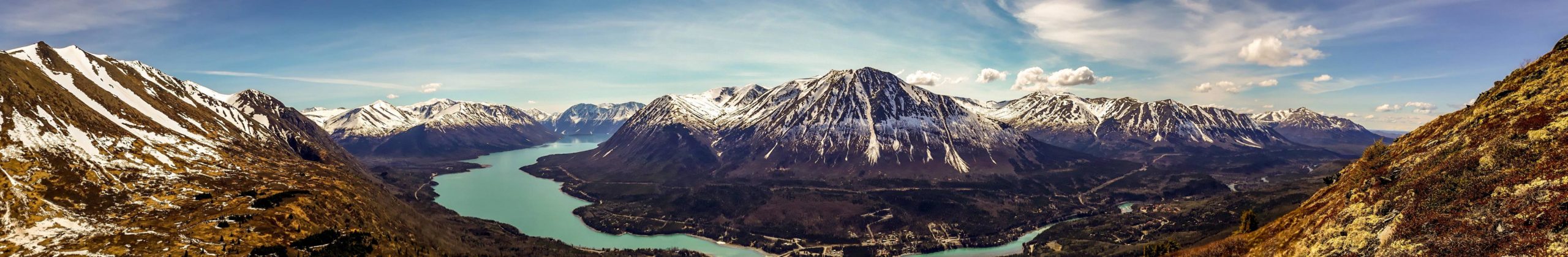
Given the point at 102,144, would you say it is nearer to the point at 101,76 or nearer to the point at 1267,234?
the point at 101,76

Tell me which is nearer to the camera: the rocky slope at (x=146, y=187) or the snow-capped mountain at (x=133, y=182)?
the snow-capped mountain at (x=133, y=182)

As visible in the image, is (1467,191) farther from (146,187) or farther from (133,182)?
(133,182)

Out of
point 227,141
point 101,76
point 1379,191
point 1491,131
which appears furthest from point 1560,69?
point 101,76

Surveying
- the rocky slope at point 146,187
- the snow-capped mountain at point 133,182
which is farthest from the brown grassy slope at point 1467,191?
the snow-capped mountain at point 133,182

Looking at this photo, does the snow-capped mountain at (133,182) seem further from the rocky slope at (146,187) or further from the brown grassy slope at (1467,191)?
the brown grassy slope at (1467,191)

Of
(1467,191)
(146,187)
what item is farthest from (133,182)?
(1467,191)

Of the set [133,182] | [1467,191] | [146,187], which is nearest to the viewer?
[1467,191]
